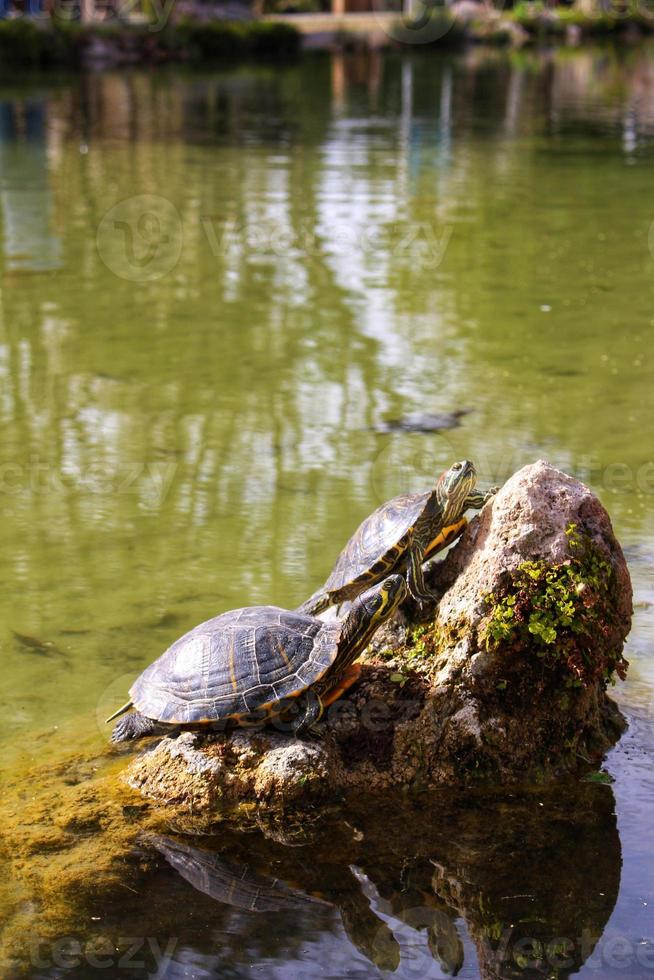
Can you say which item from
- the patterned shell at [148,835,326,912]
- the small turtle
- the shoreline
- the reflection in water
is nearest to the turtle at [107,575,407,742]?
the patterned shell at [148,835,326,912]

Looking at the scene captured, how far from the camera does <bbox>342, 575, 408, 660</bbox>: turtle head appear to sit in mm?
4691

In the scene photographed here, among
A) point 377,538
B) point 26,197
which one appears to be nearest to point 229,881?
point 377,538

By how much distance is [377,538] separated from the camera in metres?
5.04

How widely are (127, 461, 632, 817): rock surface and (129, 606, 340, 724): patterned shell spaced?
15 cm

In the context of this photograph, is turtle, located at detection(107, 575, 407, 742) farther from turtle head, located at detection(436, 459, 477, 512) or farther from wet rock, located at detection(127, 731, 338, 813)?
turtle head, located at detection(436, 459, 477, 512)

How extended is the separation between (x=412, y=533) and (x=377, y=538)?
0.63 feet

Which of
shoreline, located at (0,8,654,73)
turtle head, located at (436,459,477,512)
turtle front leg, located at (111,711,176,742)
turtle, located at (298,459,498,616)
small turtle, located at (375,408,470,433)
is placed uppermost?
shoreline, located at (0,8,654,73)

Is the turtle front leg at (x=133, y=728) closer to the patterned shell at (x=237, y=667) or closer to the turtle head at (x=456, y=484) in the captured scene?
the patterned shell at (x=237, y=667)

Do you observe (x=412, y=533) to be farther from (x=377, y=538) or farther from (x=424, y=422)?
Answer: (x=424, y=422)

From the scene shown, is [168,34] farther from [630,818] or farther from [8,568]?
[630,818]

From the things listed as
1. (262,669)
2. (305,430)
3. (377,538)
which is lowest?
(305,430)

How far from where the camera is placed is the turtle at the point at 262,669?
4.62 meters

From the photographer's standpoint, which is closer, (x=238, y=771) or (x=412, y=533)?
(x=238, y=771)

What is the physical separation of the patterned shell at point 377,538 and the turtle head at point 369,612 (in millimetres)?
191
